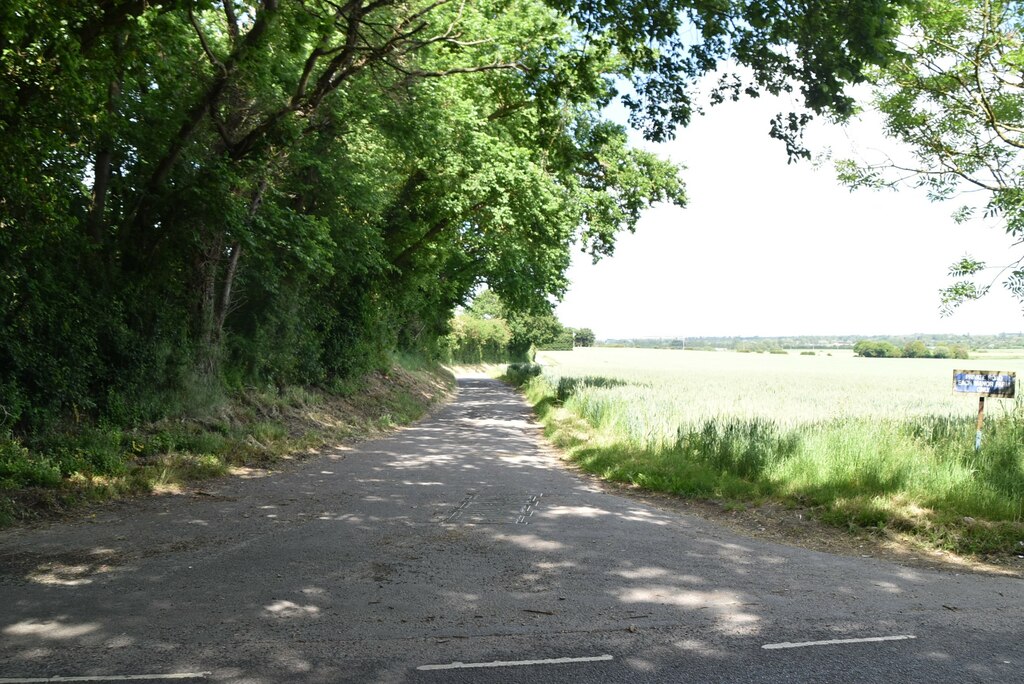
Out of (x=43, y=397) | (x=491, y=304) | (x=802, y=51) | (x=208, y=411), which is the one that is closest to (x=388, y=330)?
(x=208, y=411)

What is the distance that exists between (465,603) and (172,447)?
8.00m

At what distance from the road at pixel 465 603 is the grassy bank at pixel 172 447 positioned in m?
0.68

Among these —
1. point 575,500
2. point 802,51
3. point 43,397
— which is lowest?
point 575,500

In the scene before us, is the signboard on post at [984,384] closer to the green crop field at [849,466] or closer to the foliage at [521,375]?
the green crop field at [849,466]

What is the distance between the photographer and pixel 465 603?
17.5 ft

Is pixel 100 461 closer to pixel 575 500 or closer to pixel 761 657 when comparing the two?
pixel 575 500

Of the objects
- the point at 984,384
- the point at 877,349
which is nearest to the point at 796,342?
the point at 877,349

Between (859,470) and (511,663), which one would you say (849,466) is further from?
(511,663)

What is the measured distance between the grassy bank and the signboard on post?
11090mm

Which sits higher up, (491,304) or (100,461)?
(491,304)

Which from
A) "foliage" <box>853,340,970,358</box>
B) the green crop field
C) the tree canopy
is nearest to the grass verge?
the green crop field

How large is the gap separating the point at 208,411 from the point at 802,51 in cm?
1148

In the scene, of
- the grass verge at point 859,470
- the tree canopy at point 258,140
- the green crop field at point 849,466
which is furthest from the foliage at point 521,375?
the grass verge at point 859,470

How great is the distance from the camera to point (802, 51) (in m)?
7.82
